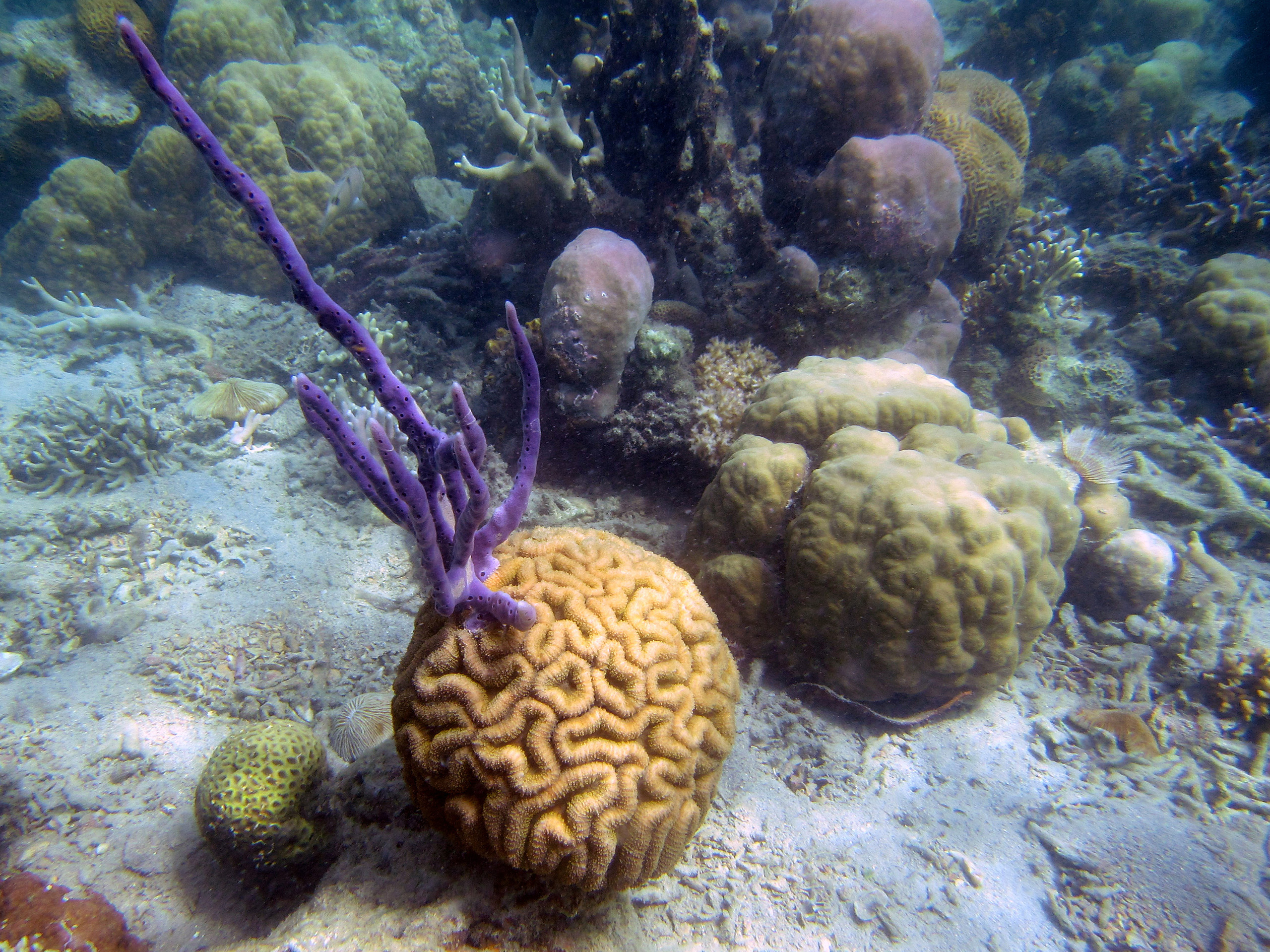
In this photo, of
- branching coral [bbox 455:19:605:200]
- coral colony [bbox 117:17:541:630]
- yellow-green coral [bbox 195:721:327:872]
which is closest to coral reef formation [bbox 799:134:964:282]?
branching coral [bbox 455:19:605:200]

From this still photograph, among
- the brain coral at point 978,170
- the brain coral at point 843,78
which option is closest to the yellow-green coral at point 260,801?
the brain coral at point 843,78

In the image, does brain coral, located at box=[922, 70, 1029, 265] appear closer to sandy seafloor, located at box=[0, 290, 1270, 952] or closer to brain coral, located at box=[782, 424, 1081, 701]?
brain coral, located at box=[782, 424, 1081, 701]

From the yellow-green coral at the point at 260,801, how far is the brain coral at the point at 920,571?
2886 millimetres

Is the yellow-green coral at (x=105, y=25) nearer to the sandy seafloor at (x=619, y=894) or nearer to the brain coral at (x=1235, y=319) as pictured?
the sandy seafloor at (x=619, y=894)

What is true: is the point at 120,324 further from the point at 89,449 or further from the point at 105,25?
the point at 105,25

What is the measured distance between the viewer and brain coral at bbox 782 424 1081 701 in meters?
3.19

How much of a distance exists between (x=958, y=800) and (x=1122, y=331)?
276 inches

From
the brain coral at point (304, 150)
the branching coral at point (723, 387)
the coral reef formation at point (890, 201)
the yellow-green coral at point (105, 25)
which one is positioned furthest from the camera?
the yellow-green coral at point (105, 25)

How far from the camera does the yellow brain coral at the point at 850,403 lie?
13.3 ft

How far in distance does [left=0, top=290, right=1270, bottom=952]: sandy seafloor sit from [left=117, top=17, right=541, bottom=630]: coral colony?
1260mm

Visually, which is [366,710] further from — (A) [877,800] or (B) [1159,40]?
(B) [1159,40]

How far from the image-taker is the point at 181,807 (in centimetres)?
315

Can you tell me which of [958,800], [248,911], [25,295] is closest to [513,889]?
[248,911]

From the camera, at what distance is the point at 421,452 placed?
169 cm
